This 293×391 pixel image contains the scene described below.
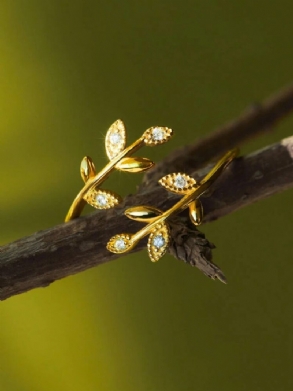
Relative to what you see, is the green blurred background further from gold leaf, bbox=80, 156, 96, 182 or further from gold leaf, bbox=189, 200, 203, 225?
gold leaf, bbox=189, 200, 203, 225

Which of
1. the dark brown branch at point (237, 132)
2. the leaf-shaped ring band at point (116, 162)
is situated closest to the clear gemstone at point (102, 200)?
the leaf-shaped ring band at point (116, 162)

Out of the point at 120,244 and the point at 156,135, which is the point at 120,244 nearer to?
the point at 120,244

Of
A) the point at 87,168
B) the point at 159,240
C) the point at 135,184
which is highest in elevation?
the point at 135,184

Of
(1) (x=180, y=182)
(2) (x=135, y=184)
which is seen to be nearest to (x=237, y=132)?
(2) (x=135, y=184)

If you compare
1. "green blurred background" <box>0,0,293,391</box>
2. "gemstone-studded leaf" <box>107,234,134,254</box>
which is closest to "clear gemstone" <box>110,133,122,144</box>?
"gemstone-studded leaf" <box>107,234,134,254</box>

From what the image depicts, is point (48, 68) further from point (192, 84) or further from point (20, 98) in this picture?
point (192, 84)


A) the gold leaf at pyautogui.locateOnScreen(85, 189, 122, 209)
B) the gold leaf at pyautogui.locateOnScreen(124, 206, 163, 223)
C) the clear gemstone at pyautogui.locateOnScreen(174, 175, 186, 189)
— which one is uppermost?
the gold leaf at pyautogui.locateOnScreen(85, 189, 122, 209)

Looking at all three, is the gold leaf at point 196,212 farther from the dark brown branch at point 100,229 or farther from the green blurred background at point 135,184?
Result: the green blurred background at point 135,184
